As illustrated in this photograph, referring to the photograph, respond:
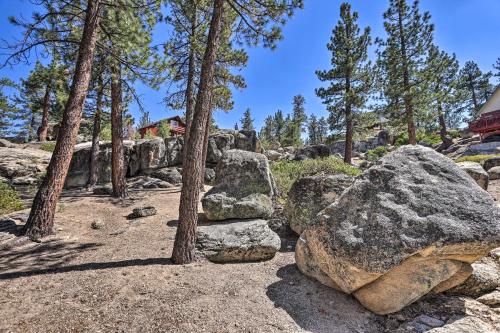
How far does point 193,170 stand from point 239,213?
86.1 inches

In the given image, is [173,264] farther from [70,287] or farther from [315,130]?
[315,130]

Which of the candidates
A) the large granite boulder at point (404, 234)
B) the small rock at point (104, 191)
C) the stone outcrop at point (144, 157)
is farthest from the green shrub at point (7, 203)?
the large granite boulder at point (404, 234)

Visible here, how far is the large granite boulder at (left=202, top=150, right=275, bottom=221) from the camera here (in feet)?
23.7

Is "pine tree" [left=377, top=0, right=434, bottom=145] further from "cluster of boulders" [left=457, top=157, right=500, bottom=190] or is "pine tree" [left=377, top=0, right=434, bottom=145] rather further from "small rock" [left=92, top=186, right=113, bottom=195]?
"small rock" [left=92, top=186, right=113, bottom=195]

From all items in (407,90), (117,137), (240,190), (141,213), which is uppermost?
(407,90)

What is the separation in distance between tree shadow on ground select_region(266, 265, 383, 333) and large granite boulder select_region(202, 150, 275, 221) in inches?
98.1

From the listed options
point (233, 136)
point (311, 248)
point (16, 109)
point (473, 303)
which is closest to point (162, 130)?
point (233, 136)

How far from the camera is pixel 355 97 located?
18781 millimetres

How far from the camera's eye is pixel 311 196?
22.3 feet

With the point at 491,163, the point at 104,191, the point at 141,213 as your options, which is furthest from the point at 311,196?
the point at 491,163

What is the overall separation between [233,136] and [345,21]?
12422mm

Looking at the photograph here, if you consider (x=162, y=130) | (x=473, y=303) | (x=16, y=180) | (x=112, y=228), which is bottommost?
(x=473, y=303)

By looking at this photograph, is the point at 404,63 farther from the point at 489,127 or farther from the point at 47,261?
the point at 47,261

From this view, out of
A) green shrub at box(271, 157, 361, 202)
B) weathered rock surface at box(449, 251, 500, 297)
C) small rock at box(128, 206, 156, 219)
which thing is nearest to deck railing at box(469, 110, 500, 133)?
green shrub at box(271, 157, 361, 202)
